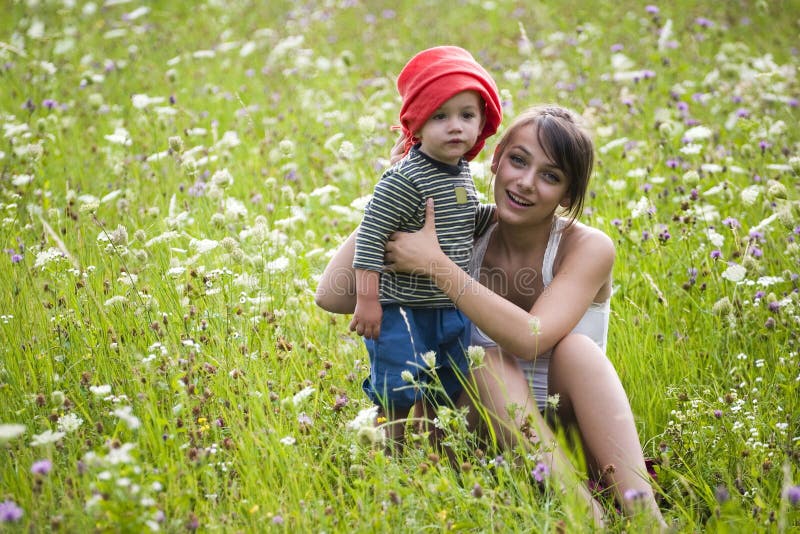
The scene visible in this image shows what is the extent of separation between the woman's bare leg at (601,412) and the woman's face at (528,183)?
15.5 inches

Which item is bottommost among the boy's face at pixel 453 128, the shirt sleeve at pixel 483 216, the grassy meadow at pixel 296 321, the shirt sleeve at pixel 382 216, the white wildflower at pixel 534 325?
the grassy meadow at pixel 296 321

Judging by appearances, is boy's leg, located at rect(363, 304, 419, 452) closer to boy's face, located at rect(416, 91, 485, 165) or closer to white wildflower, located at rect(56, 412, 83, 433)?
boy's face, located at rect(416, 91, 485, 165)

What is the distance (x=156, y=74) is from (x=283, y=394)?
4.23 meters

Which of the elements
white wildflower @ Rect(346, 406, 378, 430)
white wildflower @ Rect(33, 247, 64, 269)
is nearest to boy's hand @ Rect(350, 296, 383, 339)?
white wildflower @ Rect(346, 406, 378, 430)

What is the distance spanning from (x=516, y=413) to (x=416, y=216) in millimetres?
620

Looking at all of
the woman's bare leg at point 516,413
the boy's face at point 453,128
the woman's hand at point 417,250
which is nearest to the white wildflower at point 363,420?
the woman's bare leg at point 516,413

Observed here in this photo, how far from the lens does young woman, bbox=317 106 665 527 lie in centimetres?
220

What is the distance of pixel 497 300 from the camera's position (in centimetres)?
224

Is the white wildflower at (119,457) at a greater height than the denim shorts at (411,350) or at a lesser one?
greater

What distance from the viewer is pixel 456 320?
2375 millimetres

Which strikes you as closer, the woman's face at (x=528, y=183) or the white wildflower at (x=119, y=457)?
the white wildflower at (x=119, y=457)

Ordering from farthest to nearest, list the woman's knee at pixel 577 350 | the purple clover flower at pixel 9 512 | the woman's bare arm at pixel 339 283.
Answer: the woman's bare arm at pixel 339 283
the woman's knee at pixel 577 350
the purple clover flower at pixel 9 512

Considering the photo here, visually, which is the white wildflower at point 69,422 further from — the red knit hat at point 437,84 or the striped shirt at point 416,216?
the red knit hat at point 437,84

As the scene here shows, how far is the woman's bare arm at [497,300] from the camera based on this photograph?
2203 mm
